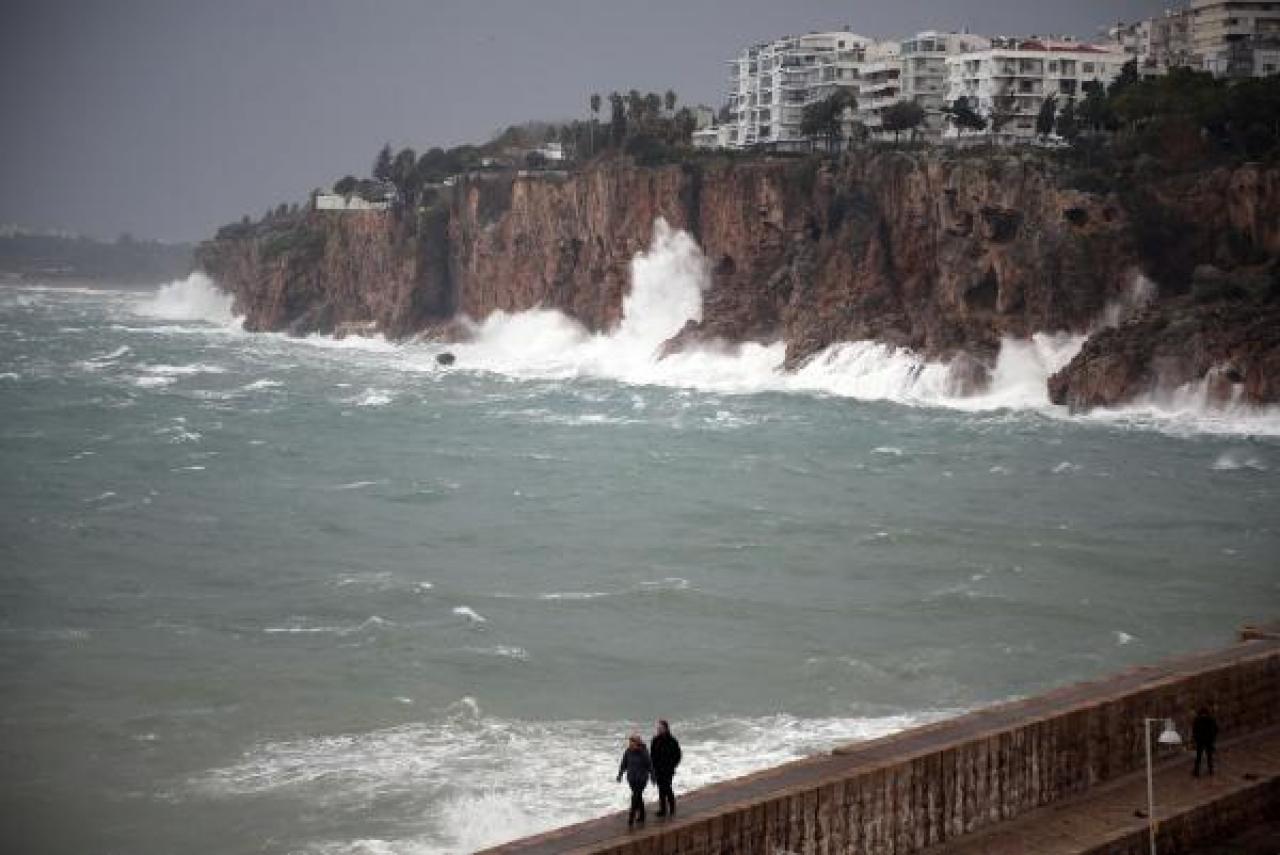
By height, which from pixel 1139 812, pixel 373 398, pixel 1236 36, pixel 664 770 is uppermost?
pixel 1236 36

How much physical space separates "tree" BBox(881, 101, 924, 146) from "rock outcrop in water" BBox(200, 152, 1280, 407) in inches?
317

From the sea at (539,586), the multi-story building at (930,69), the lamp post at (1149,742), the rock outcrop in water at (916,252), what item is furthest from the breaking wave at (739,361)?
the lamp post at (1149,742)

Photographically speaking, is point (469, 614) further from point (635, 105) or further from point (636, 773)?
point (635, 105)

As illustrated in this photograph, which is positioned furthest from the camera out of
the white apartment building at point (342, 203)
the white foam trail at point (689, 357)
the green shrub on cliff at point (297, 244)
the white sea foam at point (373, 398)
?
the white apartment building at point (342, 203)

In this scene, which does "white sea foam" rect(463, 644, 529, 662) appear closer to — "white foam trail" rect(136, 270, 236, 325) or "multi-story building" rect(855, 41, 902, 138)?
"multi-story building" rect(855, 41, 902, 138)

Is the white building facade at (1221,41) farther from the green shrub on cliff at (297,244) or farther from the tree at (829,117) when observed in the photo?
the green shrub on cliff at (297,244)

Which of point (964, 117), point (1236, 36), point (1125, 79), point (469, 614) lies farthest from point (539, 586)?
point (1236, 36)

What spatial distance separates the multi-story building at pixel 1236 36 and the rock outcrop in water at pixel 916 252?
2809cm

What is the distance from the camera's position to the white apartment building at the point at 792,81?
110 metres

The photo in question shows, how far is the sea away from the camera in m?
22.4

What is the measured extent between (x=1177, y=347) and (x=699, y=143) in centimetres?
6562

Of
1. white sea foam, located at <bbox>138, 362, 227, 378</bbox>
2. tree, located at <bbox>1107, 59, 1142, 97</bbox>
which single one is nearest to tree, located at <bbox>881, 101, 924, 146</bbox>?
tree, located at <bbox>1107, 59, 1142, 97</bbox>

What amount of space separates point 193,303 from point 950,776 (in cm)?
15584

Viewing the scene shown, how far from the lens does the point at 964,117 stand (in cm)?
8975
